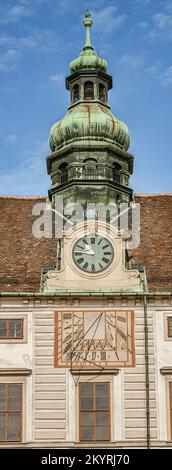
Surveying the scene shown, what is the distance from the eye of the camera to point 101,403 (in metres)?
40.1

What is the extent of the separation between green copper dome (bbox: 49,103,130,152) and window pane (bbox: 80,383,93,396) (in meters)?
11.6

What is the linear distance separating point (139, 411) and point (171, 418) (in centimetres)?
→ 116

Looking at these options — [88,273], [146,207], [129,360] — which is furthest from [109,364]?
[146,207]

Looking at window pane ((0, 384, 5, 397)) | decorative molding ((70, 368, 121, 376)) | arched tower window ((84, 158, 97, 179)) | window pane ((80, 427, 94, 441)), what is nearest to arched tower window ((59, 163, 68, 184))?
arched tower window ((84, 158, 97, 179))

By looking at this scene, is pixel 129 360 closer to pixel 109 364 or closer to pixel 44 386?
pixel 109 364

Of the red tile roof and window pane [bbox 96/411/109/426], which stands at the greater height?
the red tile roof

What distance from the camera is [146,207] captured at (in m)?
47.4

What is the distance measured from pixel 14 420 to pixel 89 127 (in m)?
13.7

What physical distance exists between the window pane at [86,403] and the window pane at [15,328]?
3.34m

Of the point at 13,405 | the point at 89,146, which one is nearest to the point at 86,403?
the point at 13,405

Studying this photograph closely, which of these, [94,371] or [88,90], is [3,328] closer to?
[94,371]

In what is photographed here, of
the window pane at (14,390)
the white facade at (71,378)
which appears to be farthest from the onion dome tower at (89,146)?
the window pane at (14,390)

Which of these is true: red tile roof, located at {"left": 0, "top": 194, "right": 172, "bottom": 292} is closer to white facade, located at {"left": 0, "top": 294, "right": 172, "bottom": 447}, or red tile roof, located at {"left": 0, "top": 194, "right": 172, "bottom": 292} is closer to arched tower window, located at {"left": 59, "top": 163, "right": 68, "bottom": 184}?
white facade, located at {"left": 0, "top": 294, "right": 172, "bottom": 447}

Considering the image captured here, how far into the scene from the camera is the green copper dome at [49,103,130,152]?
155ft
